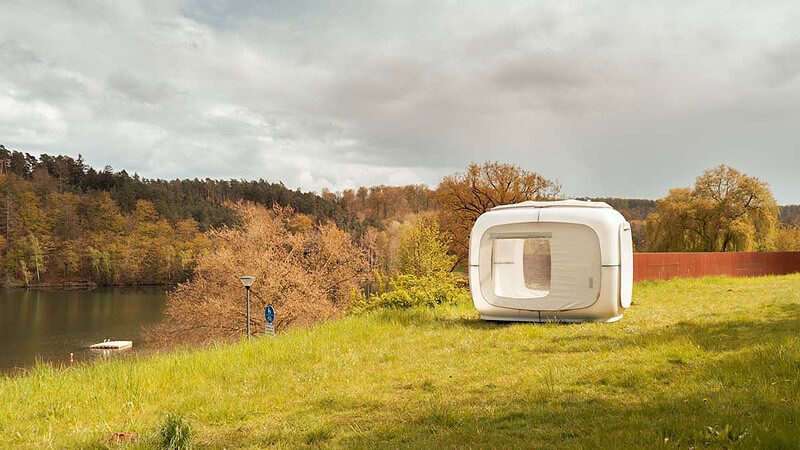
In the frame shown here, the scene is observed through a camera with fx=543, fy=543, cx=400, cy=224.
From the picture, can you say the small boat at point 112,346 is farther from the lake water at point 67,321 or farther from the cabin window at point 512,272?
the cabin window at point 512,272

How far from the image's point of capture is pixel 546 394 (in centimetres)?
523

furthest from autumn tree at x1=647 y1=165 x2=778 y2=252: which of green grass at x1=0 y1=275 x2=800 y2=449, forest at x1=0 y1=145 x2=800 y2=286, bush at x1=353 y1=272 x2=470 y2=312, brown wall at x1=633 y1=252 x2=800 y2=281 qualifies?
green grass at x1=0 y1=275 x2=800 y2=449

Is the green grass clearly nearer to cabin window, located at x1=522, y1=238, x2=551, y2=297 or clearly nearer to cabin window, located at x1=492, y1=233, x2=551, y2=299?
cabin window, located at x1=492, y1=233, x2=551, y2=299

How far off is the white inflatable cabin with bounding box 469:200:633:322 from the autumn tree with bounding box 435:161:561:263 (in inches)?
874

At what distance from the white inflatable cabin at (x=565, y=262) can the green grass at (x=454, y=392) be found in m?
1.00

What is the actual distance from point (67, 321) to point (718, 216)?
170 ft

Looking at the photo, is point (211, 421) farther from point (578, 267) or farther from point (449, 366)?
point (578, 267)

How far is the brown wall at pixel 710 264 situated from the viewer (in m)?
20.8

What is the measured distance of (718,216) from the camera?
39.9 metres

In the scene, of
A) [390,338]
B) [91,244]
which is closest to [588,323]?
[390,338]

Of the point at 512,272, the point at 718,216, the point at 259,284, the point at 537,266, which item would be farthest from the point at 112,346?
the point at 718,216

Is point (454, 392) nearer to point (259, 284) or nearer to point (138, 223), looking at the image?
point (259, 284)

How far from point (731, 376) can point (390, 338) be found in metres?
5.31

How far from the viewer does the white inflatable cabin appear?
10.0 meters
